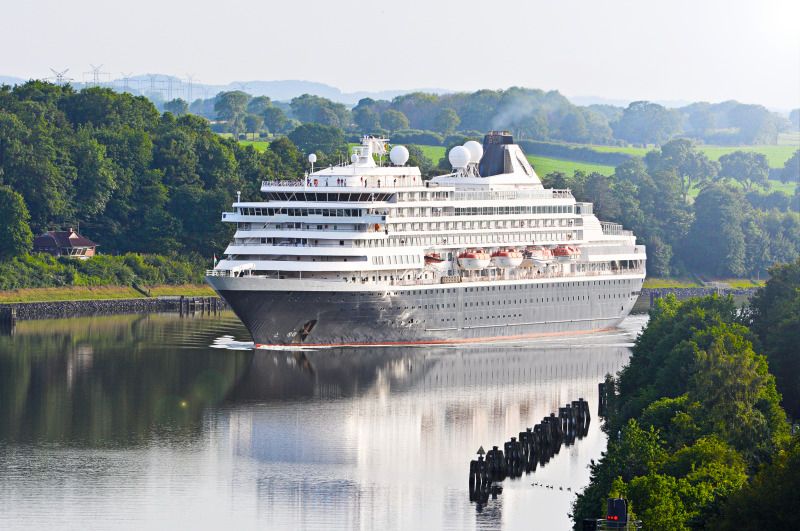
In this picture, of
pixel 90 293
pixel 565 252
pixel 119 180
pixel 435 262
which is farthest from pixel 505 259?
pixel 119 180

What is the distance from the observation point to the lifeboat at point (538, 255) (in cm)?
8956

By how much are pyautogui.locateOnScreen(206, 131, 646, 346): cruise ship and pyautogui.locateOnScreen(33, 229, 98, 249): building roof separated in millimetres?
27847

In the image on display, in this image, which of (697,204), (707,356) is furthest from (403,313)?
(697,204)

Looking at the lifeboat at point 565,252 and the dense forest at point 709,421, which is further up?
the lifeboat at point 565,252

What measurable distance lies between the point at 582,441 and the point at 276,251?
2288 centimetres

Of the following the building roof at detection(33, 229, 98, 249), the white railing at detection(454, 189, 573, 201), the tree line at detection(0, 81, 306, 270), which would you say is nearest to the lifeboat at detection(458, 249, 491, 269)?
the white railing at detection(454, 189, 573, 201)

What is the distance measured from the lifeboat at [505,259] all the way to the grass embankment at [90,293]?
26.4 meters

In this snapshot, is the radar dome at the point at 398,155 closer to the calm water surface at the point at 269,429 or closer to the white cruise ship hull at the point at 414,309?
the white cruise ship hull at the point at 414,309

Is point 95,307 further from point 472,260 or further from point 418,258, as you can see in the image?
point 472,260

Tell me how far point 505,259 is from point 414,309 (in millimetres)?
6613

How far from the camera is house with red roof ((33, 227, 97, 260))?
111375mm

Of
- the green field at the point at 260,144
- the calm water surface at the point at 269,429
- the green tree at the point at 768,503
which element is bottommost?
the calm water surface at the point at 269,429

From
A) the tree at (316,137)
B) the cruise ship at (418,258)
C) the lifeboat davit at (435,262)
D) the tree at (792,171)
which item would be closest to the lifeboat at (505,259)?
the cruise ship at (418,258)

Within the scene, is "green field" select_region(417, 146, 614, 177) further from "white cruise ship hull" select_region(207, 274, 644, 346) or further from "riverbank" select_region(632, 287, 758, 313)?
"white cruise ship hull" select_region(207, 274, 644, 346)
